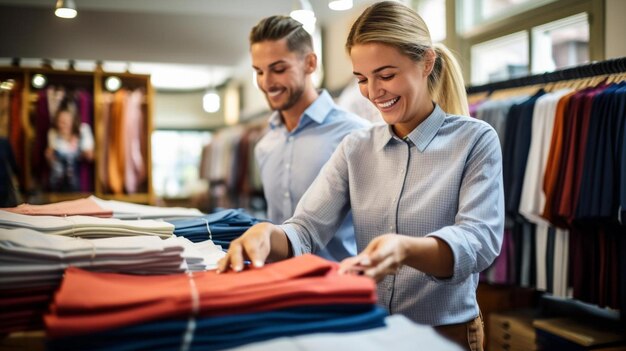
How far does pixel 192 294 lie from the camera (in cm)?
79

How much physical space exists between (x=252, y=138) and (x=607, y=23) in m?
5.16

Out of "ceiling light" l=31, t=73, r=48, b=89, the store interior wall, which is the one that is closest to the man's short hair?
the store interior wall

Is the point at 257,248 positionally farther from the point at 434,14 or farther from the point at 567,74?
the point at 434,14

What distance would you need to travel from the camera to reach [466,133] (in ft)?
4.75

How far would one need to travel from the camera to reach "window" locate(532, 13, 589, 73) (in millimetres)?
3629

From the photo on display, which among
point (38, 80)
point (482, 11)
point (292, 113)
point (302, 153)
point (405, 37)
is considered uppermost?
point (482, 11)

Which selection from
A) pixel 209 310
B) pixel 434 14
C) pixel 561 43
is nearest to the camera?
pixel 209 310

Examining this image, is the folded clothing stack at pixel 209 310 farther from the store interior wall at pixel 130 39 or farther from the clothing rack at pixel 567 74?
the store interior wall at pixel 130 39

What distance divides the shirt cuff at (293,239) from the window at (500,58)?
318cm

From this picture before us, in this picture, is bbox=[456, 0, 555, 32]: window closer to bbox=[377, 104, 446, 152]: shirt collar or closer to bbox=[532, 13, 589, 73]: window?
bbox=[532, 13, 589, 73]: window

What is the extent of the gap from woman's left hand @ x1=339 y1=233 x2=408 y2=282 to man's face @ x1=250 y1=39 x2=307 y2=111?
1392mm

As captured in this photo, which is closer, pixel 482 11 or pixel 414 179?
pixel 414 179

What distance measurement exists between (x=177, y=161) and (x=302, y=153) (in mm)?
8802

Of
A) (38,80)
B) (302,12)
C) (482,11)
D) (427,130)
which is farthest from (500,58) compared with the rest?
(38,80)
